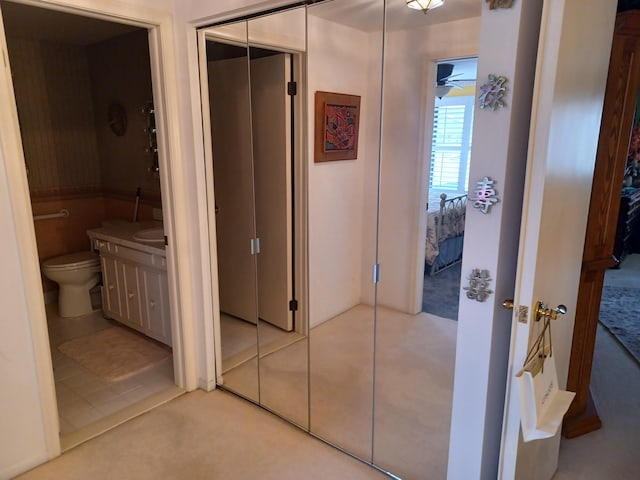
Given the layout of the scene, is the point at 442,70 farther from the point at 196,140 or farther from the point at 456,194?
the point at 196,140

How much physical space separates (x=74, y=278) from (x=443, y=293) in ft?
10.2

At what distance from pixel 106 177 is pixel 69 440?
2796mm

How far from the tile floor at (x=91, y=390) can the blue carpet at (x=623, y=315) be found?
3.34 meters

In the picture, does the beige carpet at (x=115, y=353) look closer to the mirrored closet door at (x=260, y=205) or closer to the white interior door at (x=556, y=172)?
the mirrored closet door at (x=260, y=205)

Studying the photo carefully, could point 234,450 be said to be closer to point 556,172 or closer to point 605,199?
point 556,172

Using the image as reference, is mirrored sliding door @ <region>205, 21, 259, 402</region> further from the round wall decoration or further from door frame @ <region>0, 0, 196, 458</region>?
the round wall decoration

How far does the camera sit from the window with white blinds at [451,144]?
1641mm

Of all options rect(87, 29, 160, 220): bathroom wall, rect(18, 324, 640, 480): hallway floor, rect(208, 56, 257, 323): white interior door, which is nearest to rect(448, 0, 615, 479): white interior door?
rect(18, 324, 640, 480): hallway floor

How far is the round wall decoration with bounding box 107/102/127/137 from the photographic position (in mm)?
3965

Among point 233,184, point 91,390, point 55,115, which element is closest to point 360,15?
point 233,184

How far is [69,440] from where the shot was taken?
2.26 metres

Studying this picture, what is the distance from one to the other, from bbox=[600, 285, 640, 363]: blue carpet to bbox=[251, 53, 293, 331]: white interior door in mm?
2615

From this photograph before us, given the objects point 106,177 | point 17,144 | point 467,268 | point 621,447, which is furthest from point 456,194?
point 106,177

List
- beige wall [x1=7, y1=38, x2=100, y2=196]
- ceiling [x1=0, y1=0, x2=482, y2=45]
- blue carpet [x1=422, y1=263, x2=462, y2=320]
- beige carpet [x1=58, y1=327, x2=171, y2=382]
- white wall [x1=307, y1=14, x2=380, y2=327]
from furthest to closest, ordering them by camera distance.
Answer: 1. beige wall [x1=7, y1=38, x2=100, y2=196]
2. beige carpet [x1=58, y1=327, x2=171, y2=382]
3. white wall [x1=307, y1=14, x2=380, y2=327]
4. blue carpet [x1=422, y1=263, x2=462, y2=320]
5. ceiling [x1=0, y1=0, x2=482, y2=45]
